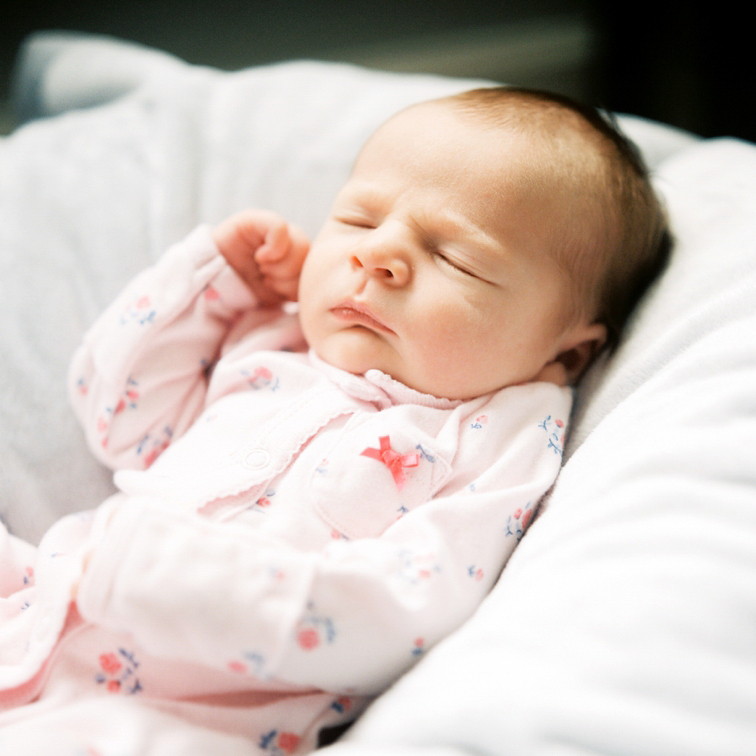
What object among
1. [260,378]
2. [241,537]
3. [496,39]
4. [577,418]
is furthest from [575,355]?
[496,39]

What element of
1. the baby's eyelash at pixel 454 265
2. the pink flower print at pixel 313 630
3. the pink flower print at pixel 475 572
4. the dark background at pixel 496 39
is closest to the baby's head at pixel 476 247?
the baby's eyelash at pixel 454 265

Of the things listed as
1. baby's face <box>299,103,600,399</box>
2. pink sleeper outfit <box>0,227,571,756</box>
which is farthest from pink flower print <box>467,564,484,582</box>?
baby's face <box>299,103,600,399</box>

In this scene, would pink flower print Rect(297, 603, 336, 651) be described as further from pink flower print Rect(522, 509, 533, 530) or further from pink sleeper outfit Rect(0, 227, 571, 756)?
pink flower print Rect(522, 509, 533, 530)

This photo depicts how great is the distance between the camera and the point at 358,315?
3.11ft

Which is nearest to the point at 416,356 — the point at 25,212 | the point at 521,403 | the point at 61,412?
the point at 521,403

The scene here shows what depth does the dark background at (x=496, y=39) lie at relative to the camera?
6.55 feet

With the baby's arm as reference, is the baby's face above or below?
above

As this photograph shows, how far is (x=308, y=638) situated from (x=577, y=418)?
0.52m

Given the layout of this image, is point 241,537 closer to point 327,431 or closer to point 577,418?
point 327,431

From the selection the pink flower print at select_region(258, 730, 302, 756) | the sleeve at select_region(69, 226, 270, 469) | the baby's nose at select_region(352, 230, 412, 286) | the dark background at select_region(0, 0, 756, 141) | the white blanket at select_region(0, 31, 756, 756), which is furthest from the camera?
the dark background at select_region(0, 0, 756, 141)

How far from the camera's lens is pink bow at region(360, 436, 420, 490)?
0.87 meters

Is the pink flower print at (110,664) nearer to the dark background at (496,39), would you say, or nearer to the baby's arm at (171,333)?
the baby's arm at (171,333)

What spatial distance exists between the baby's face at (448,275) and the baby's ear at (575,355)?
0.16 ft

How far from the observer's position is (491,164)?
3.04 feet
